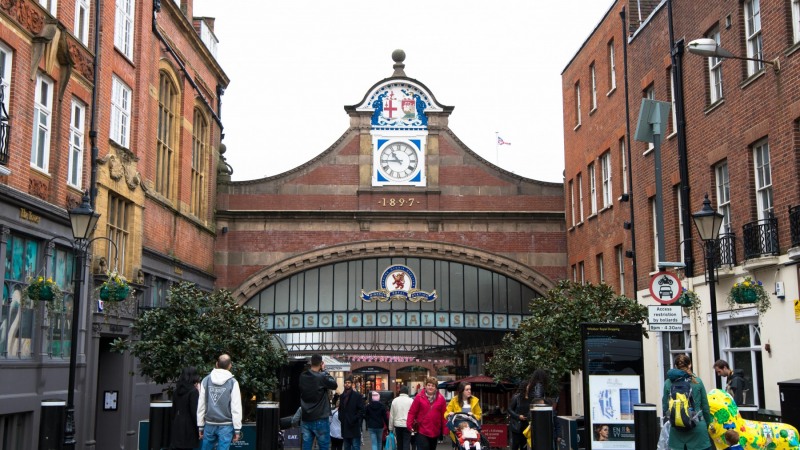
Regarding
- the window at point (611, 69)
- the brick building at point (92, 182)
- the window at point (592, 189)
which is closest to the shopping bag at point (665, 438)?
the brick building at point (92, 182)

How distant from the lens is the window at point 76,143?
21156mm

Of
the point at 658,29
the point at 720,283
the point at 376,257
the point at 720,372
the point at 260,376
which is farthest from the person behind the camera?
the point at 376,257

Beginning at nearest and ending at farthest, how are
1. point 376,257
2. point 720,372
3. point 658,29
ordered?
1. point 720,372
2. point 658,29
3. point 376,257

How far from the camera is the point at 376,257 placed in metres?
34.8

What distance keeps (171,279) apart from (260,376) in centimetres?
756

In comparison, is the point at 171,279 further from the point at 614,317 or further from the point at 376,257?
the point at 614,317

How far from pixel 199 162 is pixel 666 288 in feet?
72.5

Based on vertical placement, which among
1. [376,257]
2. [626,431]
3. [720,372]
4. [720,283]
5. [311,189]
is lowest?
[626,431]

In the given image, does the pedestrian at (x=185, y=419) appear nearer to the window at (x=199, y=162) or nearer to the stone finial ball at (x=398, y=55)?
the window at (x=199, y=162)

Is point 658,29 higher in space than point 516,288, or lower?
higher

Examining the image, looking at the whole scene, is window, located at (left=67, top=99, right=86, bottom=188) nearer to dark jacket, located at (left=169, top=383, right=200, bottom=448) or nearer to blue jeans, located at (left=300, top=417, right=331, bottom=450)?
dark jacket, located at (left=169, top=383, right=200, bottom=448)

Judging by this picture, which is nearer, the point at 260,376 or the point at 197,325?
the point at 197,325

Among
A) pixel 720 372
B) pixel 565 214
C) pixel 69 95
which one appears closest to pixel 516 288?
pixel 565 214

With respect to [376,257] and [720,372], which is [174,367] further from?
[376,257]
